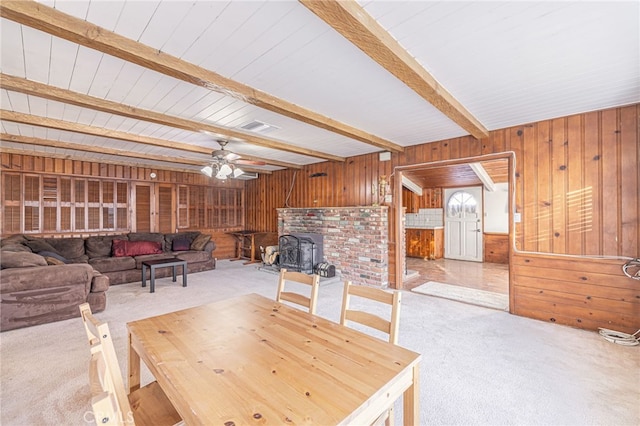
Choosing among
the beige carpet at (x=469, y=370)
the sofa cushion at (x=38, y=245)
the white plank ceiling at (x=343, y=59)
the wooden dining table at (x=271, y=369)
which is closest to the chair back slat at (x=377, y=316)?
the wooden dining table at (x=271, y=369)

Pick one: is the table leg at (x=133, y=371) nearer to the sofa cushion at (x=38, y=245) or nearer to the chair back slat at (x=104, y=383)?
the chair back slat at (x=104, y=383)

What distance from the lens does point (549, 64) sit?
223 cm

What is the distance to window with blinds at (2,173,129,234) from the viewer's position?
5312 mm

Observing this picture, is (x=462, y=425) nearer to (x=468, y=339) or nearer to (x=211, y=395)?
(x=468, y=339)

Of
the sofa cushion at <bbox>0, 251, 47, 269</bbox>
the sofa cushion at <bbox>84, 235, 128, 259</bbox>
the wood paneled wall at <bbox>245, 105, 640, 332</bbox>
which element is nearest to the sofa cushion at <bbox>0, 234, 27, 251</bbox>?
the sofa cushion at <bbox>84, 235, 128, 259</bbox>

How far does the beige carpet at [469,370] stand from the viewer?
6.01 ft

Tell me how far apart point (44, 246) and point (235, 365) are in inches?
223

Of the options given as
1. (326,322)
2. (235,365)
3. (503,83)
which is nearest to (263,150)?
(503,83)

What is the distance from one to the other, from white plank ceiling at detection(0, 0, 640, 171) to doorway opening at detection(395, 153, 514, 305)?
2.20 meters

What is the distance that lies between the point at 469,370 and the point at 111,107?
4131 mm

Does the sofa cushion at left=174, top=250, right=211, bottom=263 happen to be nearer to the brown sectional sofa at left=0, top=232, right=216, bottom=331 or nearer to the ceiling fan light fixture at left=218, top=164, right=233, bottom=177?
the brown sectional sofa at left=0, top=232, right=216, bottom=331

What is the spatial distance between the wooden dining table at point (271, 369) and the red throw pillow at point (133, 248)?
4.87 metres

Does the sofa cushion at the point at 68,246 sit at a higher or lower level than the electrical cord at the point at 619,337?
higher

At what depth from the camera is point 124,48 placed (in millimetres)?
1829
